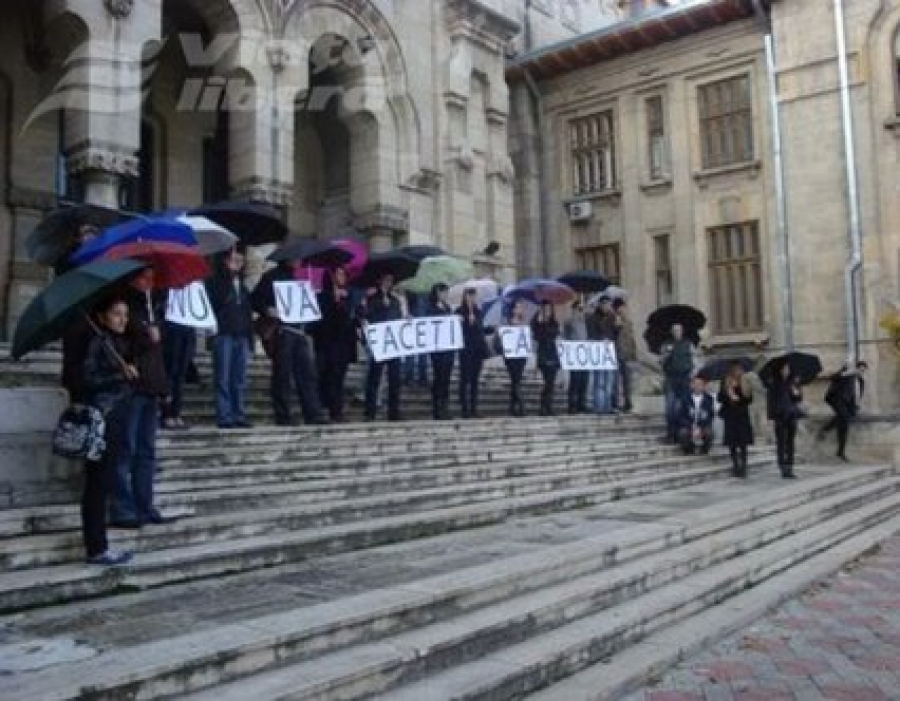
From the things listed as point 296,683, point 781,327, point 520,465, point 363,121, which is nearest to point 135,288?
point 296,683

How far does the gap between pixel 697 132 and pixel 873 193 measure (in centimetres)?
464

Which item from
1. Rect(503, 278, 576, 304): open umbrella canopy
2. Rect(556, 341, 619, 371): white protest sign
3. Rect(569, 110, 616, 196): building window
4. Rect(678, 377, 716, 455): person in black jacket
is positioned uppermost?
Rect(569, 110, 616, 196): building window

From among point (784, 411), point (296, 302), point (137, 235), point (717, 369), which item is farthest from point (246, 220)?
point (784, 411)

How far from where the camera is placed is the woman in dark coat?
13203 mm

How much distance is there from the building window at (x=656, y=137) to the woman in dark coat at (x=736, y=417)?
42.2 feet

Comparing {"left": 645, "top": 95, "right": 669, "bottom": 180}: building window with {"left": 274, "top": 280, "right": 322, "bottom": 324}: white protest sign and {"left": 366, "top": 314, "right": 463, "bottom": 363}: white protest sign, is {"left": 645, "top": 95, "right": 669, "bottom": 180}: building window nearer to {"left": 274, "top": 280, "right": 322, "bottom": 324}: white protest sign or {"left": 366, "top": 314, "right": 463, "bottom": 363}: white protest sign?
{"left": 366, "top": 314, "right": 463, "bottom": 363}: white protest sign

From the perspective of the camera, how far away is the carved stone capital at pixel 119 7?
1366cm

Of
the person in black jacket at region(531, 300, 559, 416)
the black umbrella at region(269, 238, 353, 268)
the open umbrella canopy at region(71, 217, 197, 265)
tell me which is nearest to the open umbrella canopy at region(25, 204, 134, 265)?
the open umbrella canopy at region(71, 217, 197, 265)

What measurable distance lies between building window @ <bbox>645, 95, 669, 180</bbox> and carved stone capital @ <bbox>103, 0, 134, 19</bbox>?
14890 millimetres

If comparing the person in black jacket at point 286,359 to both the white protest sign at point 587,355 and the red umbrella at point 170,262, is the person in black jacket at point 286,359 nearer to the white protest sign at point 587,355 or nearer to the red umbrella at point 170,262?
the red umbrella at point 170,262

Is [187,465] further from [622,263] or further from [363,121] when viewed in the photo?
[622,263]

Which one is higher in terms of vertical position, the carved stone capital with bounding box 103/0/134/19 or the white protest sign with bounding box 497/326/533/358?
the carved stone capital with bounding box 103/0/134/19

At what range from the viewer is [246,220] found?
1019 cm

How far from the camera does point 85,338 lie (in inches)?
237
